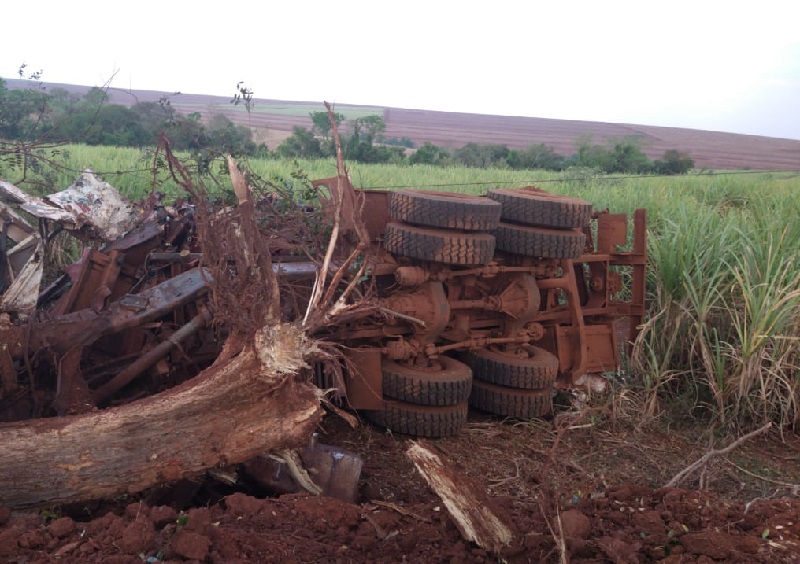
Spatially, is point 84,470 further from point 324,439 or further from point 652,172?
point 652,172

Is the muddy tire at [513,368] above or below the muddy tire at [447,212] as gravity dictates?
below

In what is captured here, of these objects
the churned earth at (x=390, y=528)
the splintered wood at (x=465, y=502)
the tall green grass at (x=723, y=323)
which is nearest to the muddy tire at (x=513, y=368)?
the tall green grass at (x=723, y=323)

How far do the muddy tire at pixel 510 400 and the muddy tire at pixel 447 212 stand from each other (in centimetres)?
121

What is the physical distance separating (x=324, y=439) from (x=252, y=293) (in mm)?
1910

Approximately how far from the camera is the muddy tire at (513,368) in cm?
533

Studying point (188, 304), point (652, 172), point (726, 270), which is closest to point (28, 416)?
point (188, 304)

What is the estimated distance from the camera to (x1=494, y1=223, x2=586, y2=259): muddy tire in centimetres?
530

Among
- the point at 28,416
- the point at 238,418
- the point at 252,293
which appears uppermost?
the point at 252,293

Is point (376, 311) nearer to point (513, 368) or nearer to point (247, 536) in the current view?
point (513, 368)

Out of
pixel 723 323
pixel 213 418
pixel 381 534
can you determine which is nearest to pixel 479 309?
pixel 723 323

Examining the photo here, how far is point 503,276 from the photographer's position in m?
5.55

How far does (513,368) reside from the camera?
533 cm

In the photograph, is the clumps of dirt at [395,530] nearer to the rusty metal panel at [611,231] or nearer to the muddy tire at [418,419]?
the muddy tire at [418,419]

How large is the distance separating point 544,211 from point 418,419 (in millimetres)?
1657
